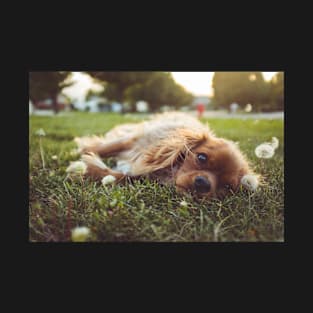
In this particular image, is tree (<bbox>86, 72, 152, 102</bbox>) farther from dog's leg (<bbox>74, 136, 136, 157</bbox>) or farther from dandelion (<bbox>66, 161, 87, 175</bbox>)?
dandelion (<bbox>66, 161, 87, 175</bbox>)

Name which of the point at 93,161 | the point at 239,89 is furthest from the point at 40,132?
the point at 239,89

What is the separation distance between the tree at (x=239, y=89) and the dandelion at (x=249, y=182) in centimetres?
70

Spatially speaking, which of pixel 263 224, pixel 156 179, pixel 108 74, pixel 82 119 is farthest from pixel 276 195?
pixel 82 119

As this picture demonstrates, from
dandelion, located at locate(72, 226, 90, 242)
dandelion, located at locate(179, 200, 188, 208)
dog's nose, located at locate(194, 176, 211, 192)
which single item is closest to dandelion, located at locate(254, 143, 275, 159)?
dog's nose, located at locate(194, 176, 211, 192)

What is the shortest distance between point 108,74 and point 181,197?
1.05 m

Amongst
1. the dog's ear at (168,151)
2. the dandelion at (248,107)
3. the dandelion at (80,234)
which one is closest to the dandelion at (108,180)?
the dog's ear at (168,151)

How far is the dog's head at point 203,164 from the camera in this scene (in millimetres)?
2363

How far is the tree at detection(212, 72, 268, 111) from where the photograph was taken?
2.75m

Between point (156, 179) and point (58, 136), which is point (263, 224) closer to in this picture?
point (156, 179)

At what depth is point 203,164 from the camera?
7.95 feet

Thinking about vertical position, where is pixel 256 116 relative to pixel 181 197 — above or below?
above

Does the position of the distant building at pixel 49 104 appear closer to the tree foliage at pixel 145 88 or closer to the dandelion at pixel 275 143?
the tree foliage at pixel 145 88

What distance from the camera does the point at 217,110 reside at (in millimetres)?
3182

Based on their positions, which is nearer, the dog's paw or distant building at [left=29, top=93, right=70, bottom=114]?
the dog's paw
